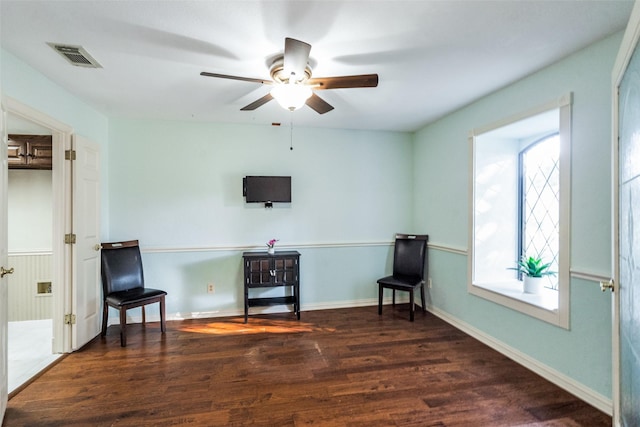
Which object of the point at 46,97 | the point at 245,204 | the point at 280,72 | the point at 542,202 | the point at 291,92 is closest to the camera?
the point at 291,92

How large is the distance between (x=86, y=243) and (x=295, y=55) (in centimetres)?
275

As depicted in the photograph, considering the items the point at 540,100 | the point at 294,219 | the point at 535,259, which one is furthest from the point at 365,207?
the point at 540,100

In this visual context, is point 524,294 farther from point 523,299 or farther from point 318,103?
point 318,103

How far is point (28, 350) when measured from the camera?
274cm

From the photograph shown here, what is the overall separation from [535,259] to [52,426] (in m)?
3.90

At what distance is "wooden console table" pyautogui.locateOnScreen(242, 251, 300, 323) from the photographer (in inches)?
136

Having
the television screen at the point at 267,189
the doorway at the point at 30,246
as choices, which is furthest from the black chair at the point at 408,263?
the doorway at the point at 30,246

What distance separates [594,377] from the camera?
1965 millimetres

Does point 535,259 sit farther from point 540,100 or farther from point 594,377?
point 540,100

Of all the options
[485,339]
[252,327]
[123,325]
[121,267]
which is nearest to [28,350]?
[123,325]

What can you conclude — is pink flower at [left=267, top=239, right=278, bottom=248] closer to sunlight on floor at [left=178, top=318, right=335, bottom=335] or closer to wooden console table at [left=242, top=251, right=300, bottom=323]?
wooden console table at [left=242, top=251, right=300, bottom=323]

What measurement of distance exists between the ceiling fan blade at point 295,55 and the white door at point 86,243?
2.33 m

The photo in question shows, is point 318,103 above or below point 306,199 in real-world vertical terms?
above

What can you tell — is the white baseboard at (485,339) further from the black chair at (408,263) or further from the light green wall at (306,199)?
the black chair at (408,263)
